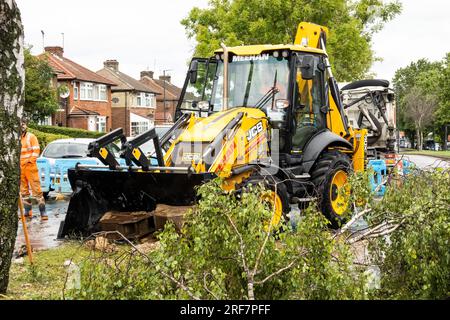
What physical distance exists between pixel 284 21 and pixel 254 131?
16697 mm

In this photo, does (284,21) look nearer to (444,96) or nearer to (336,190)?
(336,190)

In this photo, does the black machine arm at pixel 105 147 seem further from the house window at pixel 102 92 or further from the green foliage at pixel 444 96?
the green foliage at pixel 444 96

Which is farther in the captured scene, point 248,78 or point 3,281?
point 248,78

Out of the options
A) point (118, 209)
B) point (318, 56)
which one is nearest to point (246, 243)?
point (118, 209)

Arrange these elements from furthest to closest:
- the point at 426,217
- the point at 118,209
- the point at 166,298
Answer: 1. the point at 118,209
2. the point at 426,217
3. the point at 166,298

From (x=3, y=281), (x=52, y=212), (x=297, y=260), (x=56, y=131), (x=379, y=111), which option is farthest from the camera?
(x=56, y=131)

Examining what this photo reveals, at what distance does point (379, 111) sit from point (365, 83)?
896mm

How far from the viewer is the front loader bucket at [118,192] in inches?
347

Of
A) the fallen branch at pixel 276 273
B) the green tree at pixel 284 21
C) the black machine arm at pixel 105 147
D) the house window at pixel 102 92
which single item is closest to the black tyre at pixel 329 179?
the black machine arm at pixel 105 147

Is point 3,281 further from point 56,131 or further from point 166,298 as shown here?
point 56,131

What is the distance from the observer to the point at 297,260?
15.3 ft

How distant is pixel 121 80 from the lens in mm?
59469

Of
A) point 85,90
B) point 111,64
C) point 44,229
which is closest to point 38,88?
point 85,90

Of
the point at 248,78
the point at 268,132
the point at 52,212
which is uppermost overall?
the point at 248,78
